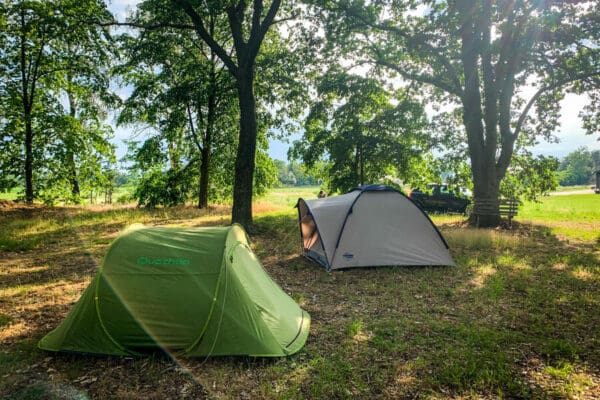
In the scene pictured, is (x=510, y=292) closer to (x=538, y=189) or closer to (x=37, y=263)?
(x=37, y=263)

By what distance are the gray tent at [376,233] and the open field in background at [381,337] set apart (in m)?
0.36

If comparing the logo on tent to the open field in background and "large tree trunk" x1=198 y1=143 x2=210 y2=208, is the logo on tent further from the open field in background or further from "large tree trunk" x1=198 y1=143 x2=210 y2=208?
"large tree trunk" x1=198 y1=143 x2=210 y2=208

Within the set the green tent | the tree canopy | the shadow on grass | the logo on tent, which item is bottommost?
the shadow on grass

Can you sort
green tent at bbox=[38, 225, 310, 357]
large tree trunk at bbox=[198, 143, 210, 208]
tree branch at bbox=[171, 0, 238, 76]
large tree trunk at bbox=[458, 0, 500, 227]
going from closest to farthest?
1. green tent at bbox=[38, 225, 310, 357]
2. tree branch at bbox=[171, 0, 238, 76]
3. large tree trunk at bbox=[458, 0, 500, 227]
4. large tree trunk at bbox=[198, 143, 210, 208]

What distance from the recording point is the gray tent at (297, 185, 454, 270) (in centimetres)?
877

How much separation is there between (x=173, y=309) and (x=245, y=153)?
8.15 meters

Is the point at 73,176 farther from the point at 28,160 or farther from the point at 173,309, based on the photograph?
the point at 173,309

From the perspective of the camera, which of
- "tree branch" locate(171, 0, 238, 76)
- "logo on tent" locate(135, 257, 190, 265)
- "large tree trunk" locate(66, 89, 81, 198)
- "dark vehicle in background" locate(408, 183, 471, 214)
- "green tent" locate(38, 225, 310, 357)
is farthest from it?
"dark vehicle in background" locate(408, 183, 471, 214)

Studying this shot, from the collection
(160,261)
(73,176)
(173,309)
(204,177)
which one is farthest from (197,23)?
(73,176)

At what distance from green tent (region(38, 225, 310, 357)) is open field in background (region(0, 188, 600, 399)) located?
19 cm

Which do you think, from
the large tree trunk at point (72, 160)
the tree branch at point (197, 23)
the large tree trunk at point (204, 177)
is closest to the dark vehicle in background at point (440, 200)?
the large tree trunk at point (204, 177)

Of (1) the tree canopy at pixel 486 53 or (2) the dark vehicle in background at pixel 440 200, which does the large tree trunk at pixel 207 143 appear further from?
(2) the dark vehicle in background at pixel 440 200

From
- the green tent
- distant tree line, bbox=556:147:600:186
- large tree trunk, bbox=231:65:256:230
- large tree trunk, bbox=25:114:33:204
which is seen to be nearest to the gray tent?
large tree trunk, bbox=231:65:256:230

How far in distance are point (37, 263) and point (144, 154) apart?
1194 centimetres
